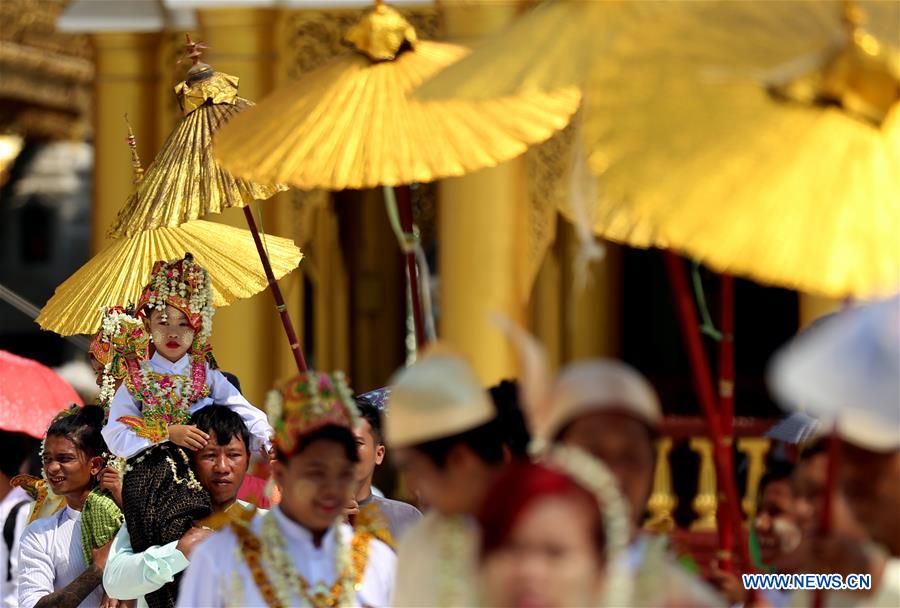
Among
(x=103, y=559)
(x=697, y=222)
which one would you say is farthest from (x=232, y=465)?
(x=697, y=222)

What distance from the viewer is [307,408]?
4242 millimetres

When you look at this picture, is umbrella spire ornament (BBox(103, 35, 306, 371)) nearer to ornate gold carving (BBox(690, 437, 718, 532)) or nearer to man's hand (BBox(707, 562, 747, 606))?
man's hand (BBox(707, 562, 747, 606))

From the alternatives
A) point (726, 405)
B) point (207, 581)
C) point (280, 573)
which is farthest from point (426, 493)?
point (726, 405)

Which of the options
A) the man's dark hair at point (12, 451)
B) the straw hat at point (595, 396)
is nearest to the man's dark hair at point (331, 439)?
the straw hat at point (595, 396)

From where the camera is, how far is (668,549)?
391cm

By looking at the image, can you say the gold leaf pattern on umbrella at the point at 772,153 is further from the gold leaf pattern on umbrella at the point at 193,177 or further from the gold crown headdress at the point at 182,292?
the gold crown headdress at the point at 182,292

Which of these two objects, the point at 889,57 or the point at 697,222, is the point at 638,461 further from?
the point at 889,57

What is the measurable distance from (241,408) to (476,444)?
2.06 meters

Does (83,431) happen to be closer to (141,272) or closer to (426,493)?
(141,272)

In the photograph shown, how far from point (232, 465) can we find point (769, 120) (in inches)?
101

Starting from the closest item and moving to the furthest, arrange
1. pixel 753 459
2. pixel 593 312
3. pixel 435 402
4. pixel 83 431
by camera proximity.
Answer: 1. pixel 435 402
2. pixel 83 431
3. pixel 753 459
4. pixel 593 312

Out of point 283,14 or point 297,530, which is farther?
point 283,14

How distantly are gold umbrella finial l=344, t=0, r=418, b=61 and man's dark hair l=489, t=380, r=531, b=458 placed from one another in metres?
0.92

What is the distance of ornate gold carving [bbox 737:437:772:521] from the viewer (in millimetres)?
9789
